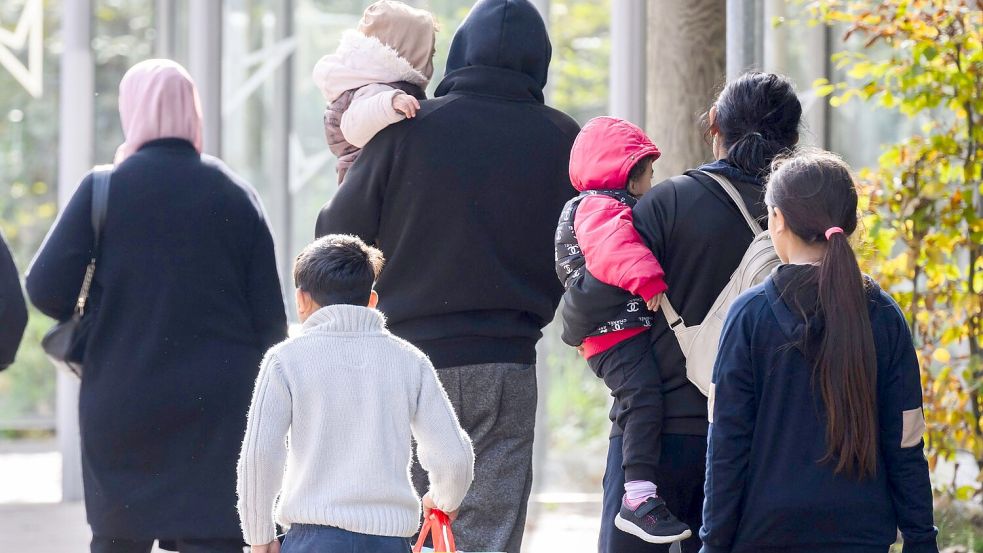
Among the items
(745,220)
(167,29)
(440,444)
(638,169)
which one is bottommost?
(440,444)

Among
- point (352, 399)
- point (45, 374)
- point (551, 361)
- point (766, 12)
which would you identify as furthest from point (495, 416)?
point (45, 374)

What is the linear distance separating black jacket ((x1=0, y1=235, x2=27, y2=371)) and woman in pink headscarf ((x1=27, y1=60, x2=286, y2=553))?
6 centimetres

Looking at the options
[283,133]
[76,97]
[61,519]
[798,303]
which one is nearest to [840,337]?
[798,303]

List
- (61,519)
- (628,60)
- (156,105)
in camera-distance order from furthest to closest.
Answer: (61,519) < (628,60) < (156,105)

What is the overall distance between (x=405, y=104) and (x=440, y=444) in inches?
43.0

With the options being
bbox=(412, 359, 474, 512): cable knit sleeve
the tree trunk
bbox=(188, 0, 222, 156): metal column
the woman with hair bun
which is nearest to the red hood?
the woman with hair bun

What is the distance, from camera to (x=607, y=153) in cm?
346

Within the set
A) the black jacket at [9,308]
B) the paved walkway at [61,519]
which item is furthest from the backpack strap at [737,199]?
the paved walkway at [61,519]

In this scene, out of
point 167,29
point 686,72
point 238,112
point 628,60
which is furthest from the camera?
point 238,112

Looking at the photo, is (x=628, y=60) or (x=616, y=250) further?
(x=628, y=60)

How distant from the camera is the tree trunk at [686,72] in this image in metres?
5.46

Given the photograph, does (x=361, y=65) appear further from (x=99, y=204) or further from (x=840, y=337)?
(x=840, y=337)

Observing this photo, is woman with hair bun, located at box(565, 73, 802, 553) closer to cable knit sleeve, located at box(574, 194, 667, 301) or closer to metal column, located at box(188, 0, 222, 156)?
cable knit sleeve, located at box(574, 194, 667, 301)

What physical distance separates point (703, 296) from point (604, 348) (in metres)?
0.27
